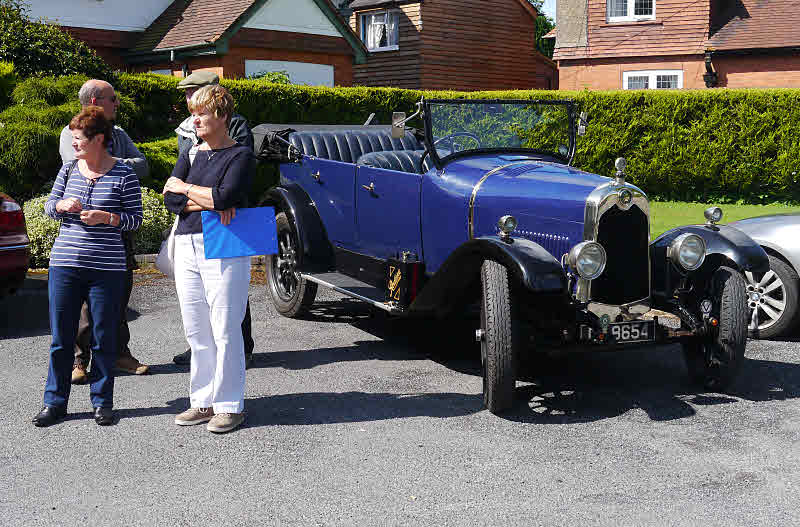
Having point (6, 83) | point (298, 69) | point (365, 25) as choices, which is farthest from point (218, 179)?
point (365, 25)

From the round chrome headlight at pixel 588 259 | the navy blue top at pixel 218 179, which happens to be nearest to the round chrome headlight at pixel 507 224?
the round chrome headlight at pixel 588 259

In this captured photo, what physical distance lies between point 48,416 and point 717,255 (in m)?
4.32

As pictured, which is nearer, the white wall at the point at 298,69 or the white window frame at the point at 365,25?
the white wall at the point at 298,69

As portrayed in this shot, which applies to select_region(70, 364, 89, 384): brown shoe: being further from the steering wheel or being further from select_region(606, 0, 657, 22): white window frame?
select_region(606, 0, 657, 22): white window frame

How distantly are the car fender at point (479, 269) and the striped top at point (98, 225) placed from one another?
1956 mm

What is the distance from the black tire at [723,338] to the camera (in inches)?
219

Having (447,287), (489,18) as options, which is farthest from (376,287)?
(489,18)

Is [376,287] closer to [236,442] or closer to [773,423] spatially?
[236,442]

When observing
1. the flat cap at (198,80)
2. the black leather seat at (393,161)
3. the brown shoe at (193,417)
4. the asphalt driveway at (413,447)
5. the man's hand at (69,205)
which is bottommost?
the asphalt driveway at (413,447)

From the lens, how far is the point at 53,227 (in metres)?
10.5

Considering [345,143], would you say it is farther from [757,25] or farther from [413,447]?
[757,25]

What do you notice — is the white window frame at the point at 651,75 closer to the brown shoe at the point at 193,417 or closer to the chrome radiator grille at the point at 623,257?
the chrome radiator grille at the point at 623,257

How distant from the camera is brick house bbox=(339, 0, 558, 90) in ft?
95.2

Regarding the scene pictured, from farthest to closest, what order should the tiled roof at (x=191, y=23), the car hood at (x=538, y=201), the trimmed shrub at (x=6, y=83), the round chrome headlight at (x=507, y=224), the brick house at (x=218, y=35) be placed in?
the brick house at (x=218, y=35) < the tiled roof at (x=191, y=23) < the trimmed shrub at (x=6, y=83) < the car hood at (x=538, y=201) < the round chrome headlight at (x=507, y=224)
